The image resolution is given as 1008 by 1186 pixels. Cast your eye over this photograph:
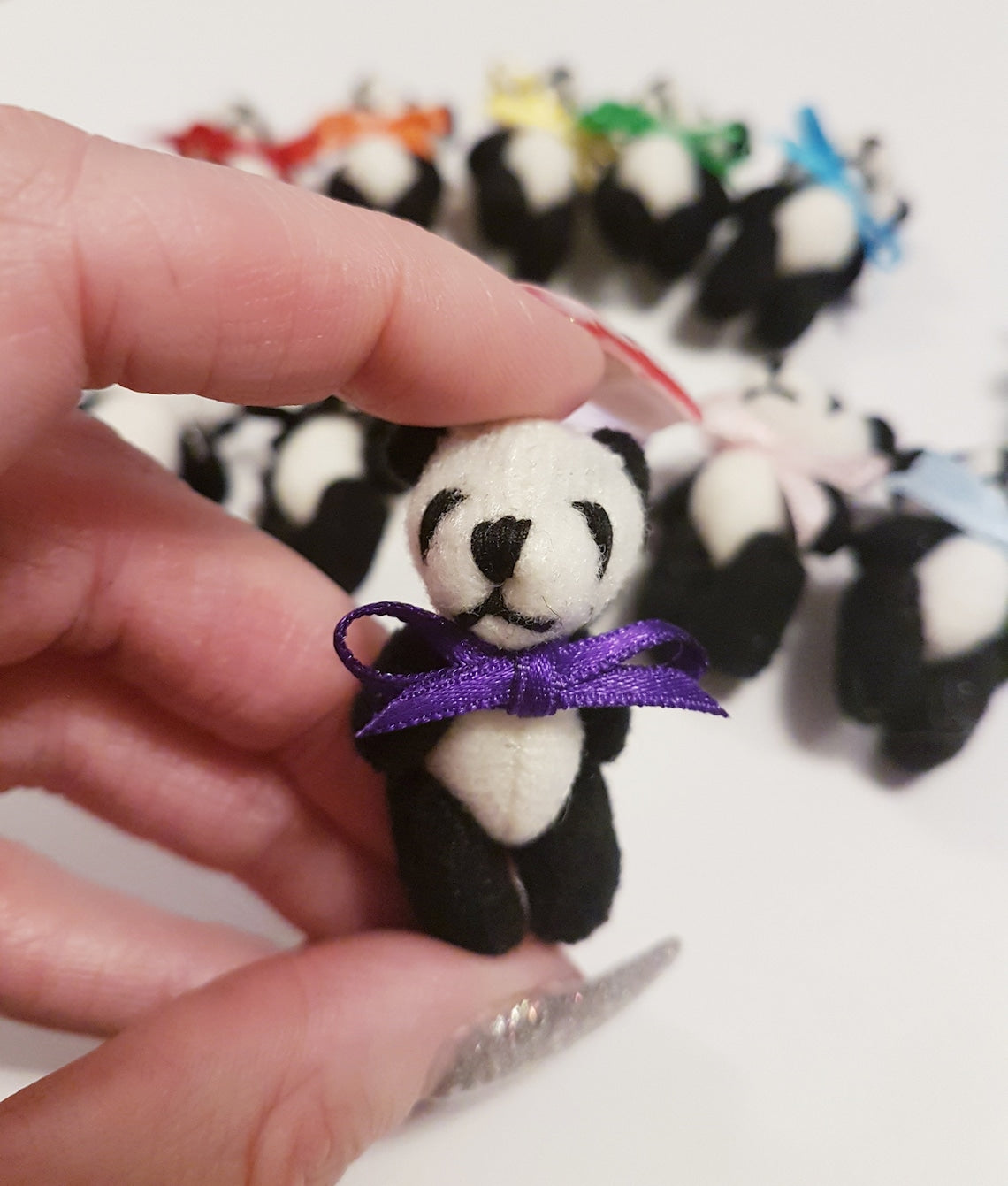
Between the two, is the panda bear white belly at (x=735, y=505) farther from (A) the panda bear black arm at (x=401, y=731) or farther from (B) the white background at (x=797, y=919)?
(A) the panda bear black arm at (x=401, y=731)

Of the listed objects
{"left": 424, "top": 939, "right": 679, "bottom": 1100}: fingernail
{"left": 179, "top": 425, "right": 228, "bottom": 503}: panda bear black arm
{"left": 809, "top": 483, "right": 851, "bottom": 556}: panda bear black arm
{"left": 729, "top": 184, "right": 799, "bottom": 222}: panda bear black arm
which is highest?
{"left": 729, "top": 184, "right": 799, "bottom": 222}: panda bear black arm

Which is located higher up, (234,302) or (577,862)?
(234,302)

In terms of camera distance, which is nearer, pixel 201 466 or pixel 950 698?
pixel 950 698

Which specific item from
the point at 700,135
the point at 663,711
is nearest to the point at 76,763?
the point at 663,711

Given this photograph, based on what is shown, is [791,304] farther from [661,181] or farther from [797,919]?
[797,919]

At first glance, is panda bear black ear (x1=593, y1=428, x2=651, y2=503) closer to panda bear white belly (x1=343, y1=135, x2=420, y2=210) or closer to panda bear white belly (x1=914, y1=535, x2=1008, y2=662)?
panda bear white belly (x1=914, y1=535, x2=1008, y2=662)

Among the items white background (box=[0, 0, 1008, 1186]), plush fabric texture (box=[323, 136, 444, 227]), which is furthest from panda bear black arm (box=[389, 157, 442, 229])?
white background (box=[0, 0, 1008, 1186])

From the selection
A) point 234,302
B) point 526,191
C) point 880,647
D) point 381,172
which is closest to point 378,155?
point 381,172
